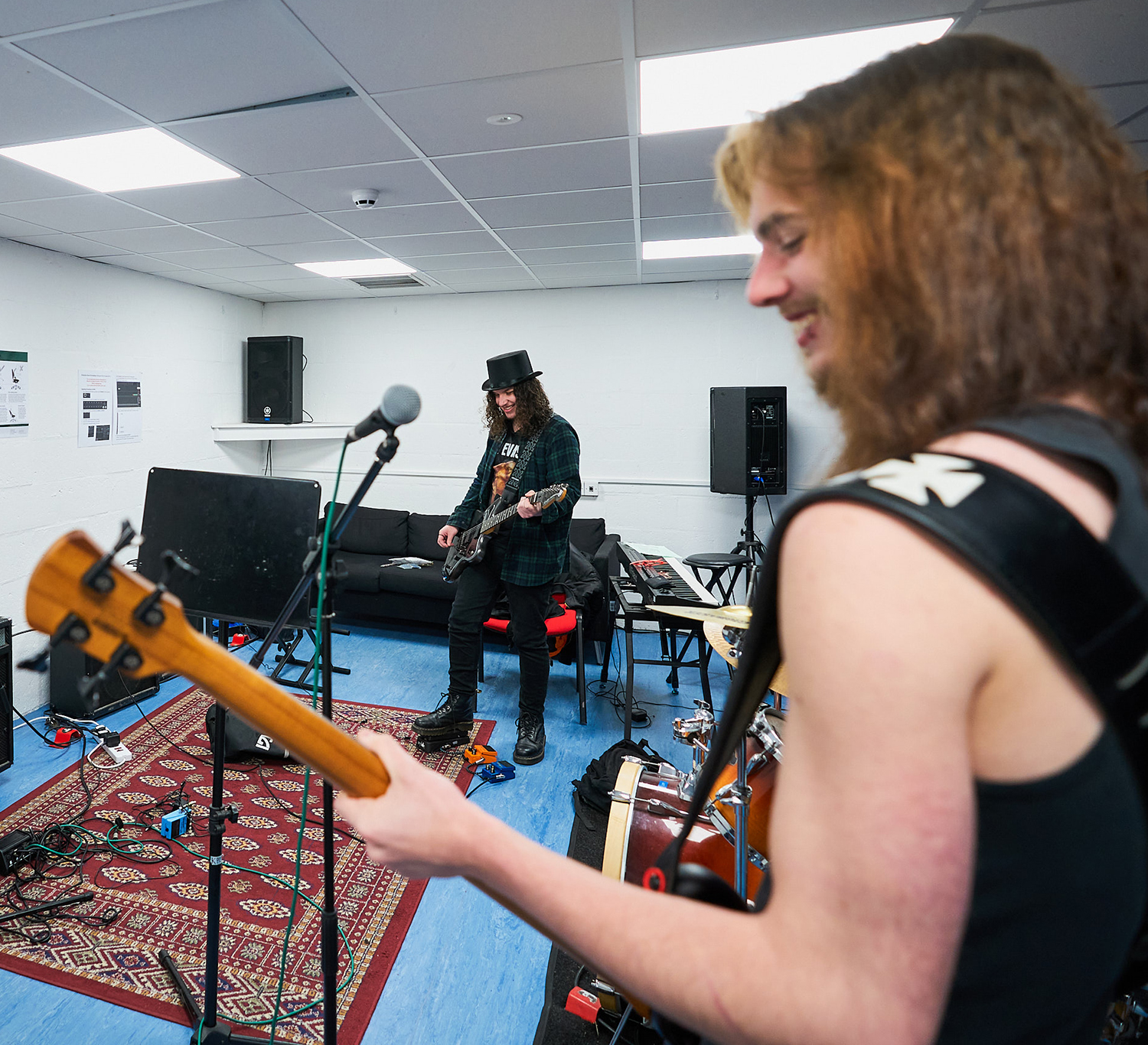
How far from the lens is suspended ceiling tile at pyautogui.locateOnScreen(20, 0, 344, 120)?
63.8 inches

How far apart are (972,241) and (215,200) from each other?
341cm

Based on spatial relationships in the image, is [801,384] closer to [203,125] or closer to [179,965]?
[203,125]

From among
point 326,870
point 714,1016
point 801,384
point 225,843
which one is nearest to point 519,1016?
point 326,870

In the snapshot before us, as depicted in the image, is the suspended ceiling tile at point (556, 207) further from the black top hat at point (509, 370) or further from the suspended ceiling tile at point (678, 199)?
the black top hat at point (509, 370)

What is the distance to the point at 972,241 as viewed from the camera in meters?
0.42

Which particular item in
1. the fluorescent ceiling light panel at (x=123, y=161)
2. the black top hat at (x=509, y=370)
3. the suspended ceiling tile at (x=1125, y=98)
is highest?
the suspended ceiling tile at (x=1125, y=98)

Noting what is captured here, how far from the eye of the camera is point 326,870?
131 centimetres

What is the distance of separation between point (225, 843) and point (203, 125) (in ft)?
8.41

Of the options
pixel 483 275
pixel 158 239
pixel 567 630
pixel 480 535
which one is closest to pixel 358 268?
pixel 483 275

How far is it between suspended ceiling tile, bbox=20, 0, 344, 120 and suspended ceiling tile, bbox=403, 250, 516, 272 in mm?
2027

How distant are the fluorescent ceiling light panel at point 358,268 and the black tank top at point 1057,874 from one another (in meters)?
4.34

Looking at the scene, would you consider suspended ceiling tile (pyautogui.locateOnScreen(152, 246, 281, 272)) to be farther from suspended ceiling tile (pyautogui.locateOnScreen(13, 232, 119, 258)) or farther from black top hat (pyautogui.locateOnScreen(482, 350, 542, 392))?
black top hat (pyautogui.locateOnScreen(482, 350, 542, 392))

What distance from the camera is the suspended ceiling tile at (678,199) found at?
282 centimetres

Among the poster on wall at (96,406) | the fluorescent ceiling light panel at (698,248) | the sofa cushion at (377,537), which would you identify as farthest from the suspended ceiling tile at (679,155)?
the poster on wall at (96,406)
